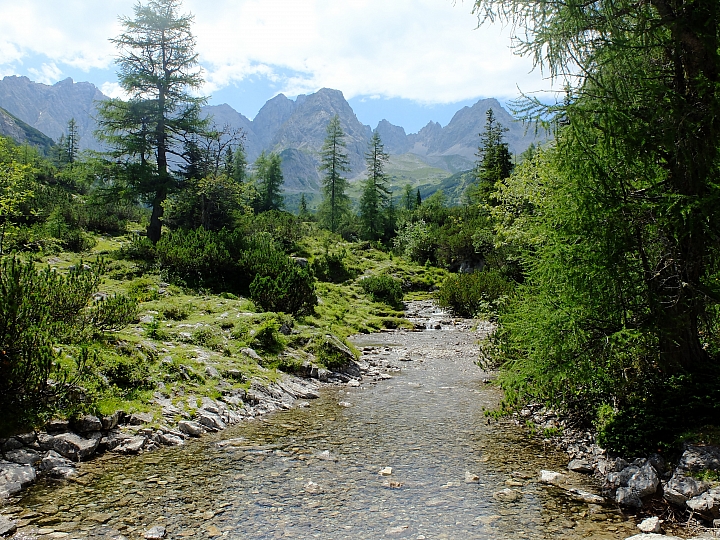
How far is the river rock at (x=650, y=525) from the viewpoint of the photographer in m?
4.79

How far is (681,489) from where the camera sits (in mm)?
5086

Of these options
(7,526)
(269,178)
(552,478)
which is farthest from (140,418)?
(269,178)

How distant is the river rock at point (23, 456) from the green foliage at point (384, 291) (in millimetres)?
22934

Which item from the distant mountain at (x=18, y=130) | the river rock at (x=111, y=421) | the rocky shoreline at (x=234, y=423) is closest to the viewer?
the rocky shoreline at (x=234, y=423)

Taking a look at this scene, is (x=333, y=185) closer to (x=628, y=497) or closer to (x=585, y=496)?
(x=585, y=496)

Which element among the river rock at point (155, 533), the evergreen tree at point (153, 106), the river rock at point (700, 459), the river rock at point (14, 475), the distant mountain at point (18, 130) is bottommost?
the river rock at point (155, 533)

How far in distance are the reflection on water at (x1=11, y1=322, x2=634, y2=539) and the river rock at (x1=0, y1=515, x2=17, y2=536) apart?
0.48 feet

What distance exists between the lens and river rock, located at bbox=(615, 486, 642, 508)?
17.6ft

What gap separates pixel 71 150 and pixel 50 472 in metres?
108

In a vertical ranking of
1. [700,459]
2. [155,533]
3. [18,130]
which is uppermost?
[18,130]

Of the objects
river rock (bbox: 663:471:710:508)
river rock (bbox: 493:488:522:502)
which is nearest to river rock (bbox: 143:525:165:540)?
river rock (bbox: 493:488:522:502)

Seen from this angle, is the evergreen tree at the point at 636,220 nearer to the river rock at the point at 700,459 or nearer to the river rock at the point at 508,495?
the river rock at the point at 700,459

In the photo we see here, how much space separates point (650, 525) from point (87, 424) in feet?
25.0

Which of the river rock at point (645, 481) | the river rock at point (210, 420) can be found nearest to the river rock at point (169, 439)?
the river rock at point (210, 420)
